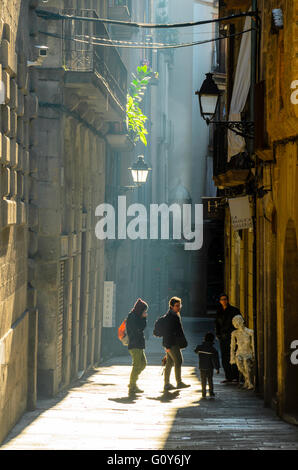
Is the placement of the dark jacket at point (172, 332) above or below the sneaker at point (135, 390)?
above

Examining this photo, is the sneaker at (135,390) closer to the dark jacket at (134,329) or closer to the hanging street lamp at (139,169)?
the dark jacket at (134,329)

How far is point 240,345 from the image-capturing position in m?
14.6

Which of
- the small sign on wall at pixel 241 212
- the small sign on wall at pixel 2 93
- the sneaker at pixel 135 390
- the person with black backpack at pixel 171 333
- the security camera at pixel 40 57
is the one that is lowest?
the sneaker at pixel 135 390

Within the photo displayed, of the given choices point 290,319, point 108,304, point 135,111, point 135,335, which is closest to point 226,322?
point 135,335

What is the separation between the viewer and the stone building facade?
11.1m

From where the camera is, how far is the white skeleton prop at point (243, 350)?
47.5ft

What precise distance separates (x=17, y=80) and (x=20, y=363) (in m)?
3.41

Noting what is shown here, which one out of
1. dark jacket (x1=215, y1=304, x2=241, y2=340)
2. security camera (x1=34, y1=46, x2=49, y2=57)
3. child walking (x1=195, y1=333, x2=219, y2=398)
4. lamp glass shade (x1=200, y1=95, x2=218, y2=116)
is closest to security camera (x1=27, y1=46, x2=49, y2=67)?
security camera (x1=34, y1=46, x2=49, y2=57)

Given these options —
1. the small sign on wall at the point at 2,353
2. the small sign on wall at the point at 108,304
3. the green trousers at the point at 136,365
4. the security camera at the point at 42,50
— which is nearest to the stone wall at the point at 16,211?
the small sign on wall at the point at 2,353

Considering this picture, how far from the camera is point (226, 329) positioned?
15461 millimetres

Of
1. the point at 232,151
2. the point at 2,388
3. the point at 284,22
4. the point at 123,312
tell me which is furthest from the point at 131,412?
the point at 123,312

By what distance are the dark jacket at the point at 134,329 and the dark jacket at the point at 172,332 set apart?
46cm

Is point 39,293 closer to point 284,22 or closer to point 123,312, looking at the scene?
point 284,22

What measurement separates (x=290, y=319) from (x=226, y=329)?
3866mm
